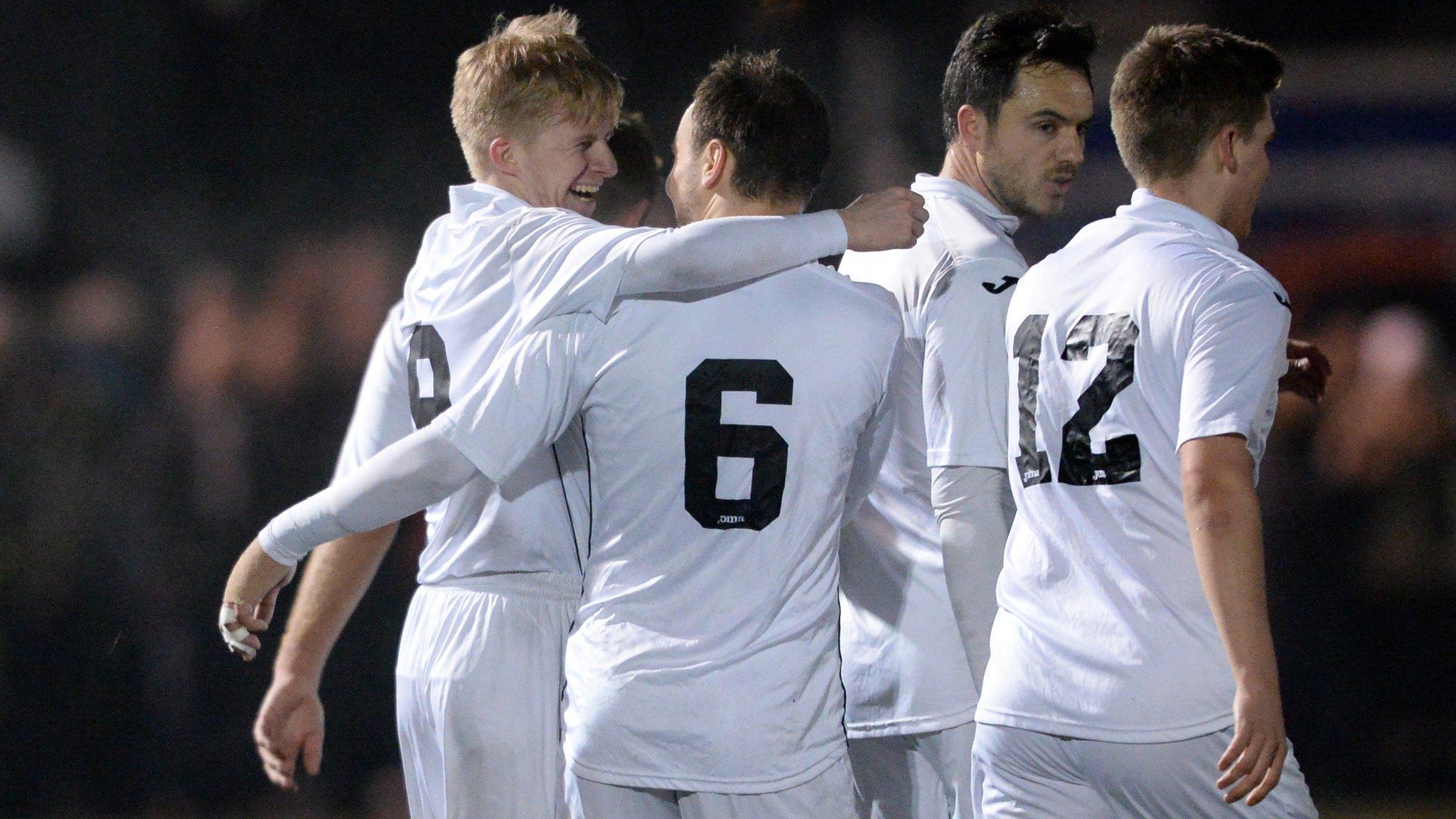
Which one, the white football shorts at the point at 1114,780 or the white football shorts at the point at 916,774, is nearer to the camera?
the white football shorts at the point at 1114,780

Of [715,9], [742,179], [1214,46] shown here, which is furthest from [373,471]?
[715,9]

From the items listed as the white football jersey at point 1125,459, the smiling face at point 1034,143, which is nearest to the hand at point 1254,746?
the white football jersey at point 1125,459

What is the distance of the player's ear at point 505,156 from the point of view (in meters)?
2.50

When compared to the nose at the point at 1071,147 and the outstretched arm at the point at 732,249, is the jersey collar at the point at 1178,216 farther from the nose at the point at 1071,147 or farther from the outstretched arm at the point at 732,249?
the nose at the point at 1071,147

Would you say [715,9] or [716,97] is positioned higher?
[715,9]

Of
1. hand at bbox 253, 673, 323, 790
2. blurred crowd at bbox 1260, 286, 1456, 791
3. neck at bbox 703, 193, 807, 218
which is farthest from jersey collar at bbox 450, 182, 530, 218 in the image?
blurred crowd at bbox 1260, 286, 1456, 791

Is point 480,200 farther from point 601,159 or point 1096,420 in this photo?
point 1096,420

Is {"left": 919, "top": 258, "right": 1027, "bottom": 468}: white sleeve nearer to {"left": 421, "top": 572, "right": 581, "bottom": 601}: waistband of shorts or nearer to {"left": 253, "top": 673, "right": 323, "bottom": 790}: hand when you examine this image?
{"left": 421, "top": 572, "right": 581, "bottom": 601}: waistband of shorts

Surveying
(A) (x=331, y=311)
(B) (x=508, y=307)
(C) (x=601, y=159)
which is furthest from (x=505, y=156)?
(A) (x=331, y=311)

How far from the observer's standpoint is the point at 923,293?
8.01 feet

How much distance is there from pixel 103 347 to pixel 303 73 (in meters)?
1.53

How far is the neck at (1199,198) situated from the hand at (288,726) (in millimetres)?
1750

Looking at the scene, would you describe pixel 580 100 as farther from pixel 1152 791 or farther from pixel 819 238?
pixel 1152 791

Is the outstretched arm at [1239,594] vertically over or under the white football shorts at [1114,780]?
over
